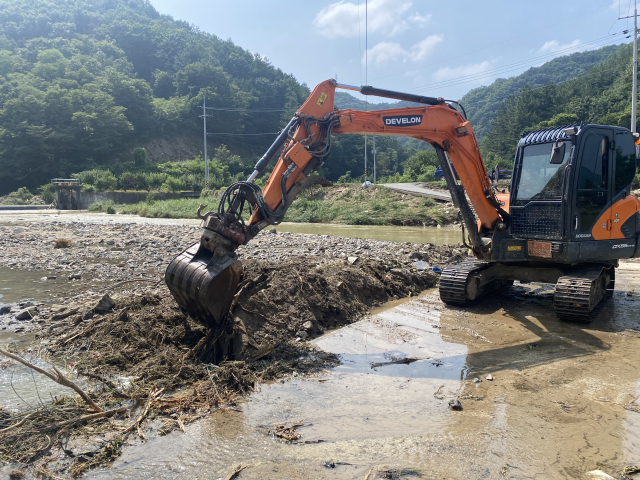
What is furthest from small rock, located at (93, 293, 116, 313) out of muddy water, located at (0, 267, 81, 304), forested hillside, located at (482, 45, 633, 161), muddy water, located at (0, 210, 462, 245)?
forested hillside, located at (482, 45, 633, 161)

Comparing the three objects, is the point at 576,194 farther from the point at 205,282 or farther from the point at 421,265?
the point at 205,282

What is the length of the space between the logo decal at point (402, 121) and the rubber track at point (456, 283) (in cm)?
246

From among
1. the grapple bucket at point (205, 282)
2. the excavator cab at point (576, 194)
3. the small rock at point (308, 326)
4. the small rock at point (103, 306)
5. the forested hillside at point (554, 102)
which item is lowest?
the small rock at point (308, 326)

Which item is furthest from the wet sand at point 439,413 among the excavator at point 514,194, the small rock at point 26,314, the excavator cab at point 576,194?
the small rock at point 26,314

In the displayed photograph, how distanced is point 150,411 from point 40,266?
807 cm

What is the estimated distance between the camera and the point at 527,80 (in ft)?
381

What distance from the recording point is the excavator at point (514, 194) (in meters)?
5.69

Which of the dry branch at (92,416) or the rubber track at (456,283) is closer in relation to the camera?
the dry branch at (92,416)

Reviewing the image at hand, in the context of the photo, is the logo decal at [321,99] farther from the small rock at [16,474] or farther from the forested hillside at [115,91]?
the forested hillside at [115,91]

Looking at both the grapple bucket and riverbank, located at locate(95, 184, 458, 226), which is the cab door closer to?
the grapple bucket

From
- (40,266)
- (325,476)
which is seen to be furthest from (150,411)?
(40,266)

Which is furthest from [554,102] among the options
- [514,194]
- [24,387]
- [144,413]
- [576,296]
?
[24,387]

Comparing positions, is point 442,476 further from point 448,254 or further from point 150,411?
point 448,254

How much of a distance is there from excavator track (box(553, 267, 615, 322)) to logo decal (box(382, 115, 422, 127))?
3.07 metres
